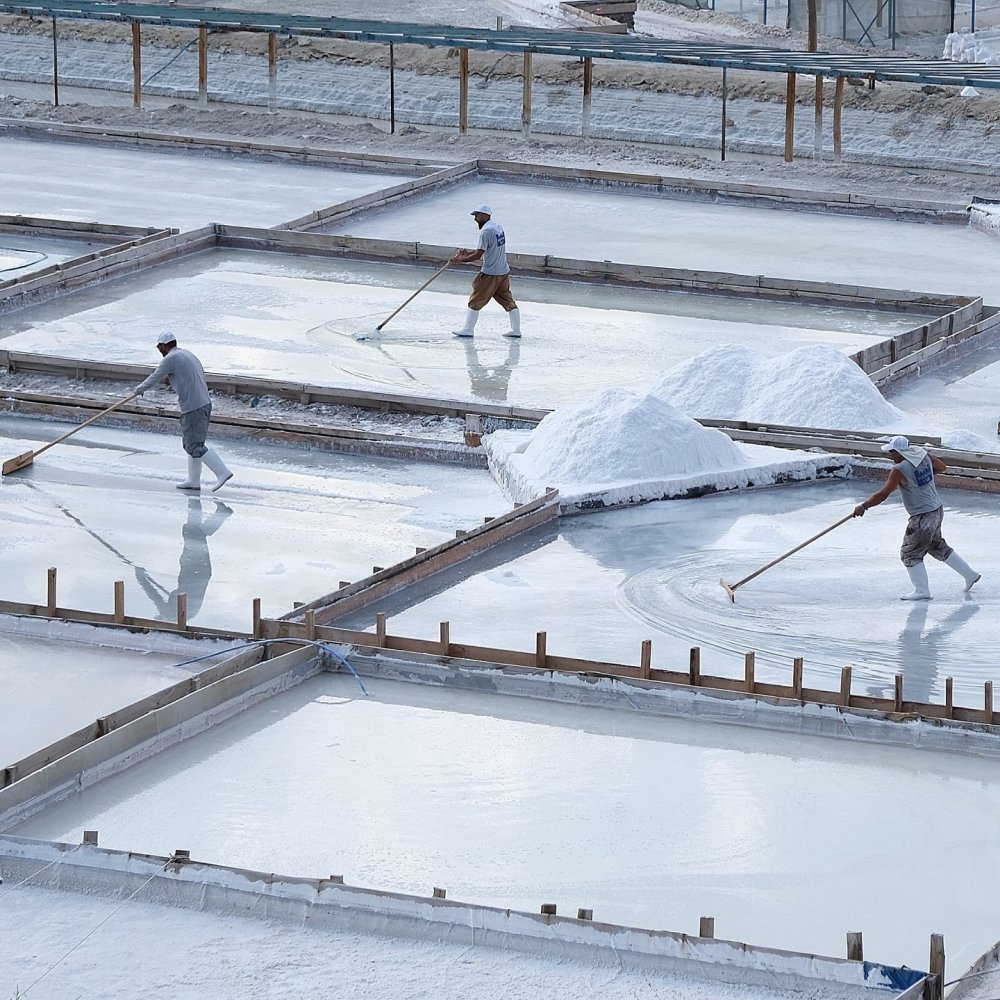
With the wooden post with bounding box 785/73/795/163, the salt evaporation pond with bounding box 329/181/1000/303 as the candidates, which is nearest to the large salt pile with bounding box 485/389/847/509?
the salt evaporation pond with bounding box 329/181/1000/303

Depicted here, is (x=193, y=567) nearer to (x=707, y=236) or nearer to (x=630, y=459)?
A: (x=630, y=459)

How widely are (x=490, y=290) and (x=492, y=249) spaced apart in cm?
35

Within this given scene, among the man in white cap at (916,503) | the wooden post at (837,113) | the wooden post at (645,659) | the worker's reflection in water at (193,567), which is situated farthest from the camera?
the wooden post at (837,113)

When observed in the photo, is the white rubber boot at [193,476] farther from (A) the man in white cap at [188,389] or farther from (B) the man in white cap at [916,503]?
(B) the man in white cap at [916,503]

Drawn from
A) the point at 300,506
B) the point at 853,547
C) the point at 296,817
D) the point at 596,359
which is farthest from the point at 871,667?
the point at 596,359

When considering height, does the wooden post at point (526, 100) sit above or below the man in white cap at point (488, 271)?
above

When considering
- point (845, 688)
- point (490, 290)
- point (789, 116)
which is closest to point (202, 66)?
point (789, 116)

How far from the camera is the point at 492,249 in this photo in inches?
555

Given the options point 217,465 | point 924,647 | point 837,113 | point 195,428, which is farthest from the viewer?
point 837,113

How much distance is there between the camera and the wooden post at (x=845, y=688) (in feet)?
25.5

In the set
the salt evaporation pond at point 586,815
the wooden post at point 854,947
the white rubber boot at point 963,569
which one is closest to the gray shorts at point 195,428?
the salt evaporation pond at point 586,815

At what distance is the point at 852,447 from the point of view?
11.5 meters

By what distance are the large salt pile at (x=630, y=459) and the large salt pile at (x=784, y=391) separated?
67 centimetres

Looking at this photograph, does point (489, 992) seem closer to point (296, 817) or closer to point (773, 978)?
point (773, 978)
